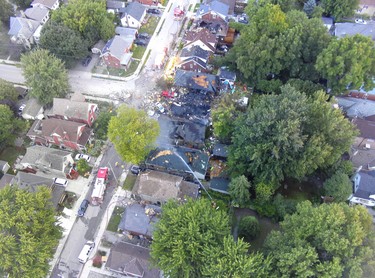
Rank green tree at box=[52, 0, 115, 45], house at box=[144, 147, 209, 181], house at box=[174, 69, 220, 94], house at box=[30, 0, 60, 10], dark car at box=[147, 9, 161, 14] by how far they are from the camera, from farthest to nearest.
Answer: dark car at box=[147, 9, 161, 14]
house at box=[30, 0, 60, 10]
green tree at box=[52, 0, 115, 45]
house at box=[174, 69, 220, 94]
house at box=[144, 147, 209, 181]

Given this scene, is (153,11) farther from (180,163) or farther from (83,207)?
(83,207)

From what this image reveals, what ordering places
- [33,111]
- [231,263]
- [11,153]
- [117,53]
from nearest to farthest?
[231,263] → [11,153] → [33,111] → [117,53]

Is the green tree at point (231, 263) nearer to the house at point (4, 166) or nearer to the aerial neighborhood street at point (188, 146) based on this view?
the aerial neighborhood street at point (188, 146)

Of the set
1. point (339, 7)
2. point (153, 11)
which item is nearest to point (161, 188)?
point (153, 11)

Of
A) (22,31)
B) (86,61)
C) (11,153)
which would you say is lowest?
(11,153)

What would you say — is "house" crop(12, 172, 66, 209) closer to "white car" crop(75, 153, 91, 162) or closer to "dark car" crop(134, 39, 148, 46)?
"white car" crop(75, 153, 91, 162)

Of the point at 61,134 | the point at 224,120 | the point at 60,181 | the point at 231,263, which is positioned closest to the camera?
the point at 231,263

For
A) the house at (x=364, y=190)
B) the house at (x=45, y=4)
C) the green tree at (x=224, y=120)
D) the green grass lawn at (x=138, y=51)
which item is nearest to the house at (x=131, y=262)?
the green tree at (x=224, y=120)

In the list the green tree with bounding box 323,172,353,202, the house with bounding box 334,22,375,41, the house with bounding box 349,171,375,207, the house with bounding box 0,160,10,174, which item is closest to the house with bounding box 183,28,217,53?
the house with bounding box 334,22,375,41
